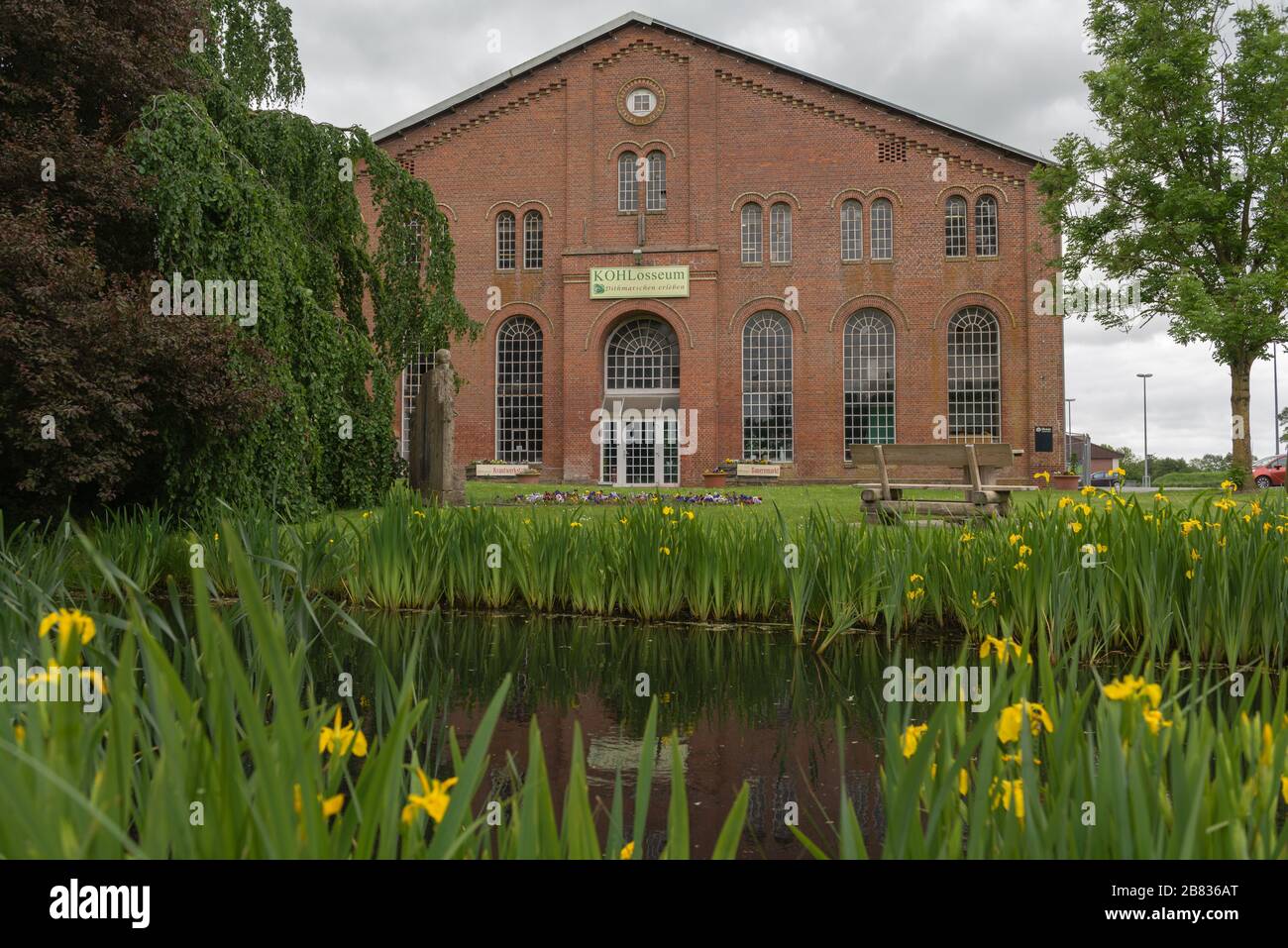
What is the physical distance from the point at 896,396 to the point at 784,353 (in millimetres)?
3392

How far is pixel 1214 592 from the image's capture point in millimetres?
3865

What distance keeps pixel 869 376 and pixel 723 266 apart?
5.25 metres

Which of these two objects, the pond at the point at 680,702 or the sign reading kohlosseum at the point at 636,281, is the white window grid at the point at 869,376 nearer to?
the sign reading kohlosseum at the point at 636,281

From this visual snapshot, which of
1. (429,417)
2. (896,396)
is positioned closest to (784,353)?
(896,396)

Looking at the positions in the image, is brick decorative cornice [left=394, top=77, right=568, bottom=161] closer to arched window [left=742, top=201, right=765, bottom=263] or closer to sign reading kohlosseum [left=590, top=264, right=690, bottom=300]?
sign reading kohlosseum [left=590, top=264, right=690, bottom=300]

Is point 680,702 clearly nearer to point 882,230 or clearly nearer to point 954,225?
point 882,230

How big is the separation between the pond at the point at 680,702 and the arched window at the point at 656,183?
21.0 meters

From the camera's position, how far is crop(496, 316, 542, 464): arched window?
24547 mm

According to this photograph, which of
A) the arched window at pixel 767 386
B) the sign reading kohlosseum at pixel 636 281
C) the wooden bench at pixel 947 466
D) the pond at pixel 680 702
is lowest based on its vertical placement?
the pond at pixel 680 702

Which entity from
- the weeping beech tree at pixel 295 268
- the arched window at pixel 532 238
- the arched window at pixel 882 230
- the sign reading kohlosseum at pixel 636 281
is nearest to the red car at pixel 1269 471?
the arched window at pixel 882 230

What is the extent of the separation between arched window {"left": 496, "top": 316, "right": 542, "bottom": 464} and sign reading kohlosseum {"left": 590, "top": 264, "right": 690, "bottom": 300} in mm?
2280

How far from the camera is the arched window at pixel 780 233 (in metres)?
24.0
